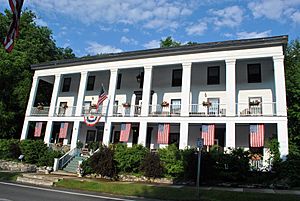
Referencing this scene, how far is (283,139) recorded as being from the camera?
16453 millimetres

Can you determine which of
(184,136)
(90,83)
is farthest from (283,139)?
(90,83)

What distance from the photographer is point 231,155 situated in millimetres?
15258

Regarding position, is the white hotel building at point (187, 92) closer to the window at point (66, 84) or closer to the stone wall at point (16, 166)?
the window at point (66, 84)

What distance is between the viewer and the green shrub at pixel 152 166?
15875mm

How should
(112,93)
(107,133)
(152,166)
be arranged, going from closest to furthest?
1. (152,166)
2. (107,133)
3. (112,93)

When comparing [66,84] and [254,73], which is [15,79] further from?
[254,73]

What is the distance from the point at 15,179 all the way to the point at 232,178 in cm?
1372

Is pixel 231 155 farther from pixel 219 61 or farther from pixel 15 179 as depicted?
pixel 15 179

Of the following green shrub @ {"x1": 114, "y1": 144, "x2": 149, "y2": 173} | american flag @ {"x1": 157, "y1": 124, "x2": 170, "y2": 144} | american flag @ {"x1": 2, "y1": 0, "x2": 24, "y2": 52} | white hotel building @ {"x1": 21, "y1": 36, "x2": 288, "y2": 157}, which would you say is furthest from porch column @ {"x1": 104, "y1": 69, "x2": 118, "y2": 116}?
american flag @ {"x1": 2, "y1": 0, "x2": 24, "y2": 52}

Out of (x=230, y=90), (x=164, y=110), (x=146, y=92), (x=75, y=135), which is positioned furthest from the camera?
(x=75, y=135)

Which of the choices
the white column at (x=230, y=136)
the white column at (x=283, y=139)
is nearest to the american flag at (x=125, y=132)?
the white column at (x=230, y=136)

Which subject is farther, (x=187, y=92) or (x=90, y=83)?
(x=90, y=83)

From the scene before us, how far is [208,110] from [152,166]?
7529mm

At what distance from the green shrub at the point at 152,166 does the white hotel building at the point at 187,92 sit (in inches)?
139
